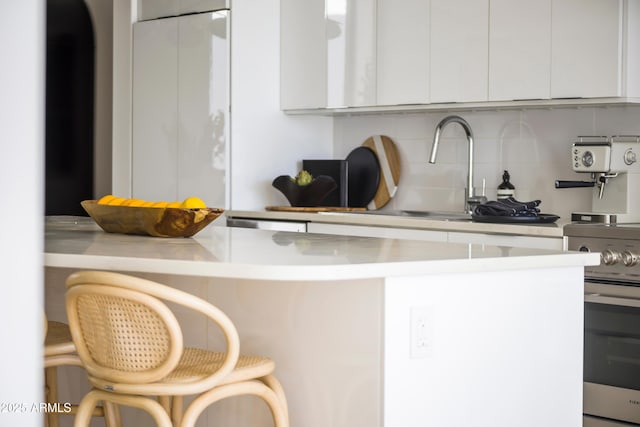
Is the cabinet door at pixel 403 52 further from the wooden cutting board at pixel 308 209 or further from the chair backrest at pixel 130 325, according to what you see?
the chair backrest at pixel 130 325

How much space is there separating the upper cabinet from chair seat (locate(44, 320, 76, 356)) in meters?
2.37

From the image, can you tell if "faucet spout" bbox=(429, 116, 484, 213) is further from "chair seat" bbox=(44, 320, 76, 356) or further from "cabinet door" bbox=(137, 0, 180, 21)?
"chair seat" bbox=(44, 320, 76, 356)

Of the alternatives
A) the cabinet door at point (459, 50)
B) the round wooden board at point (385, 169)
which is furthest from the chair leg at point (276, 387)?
the round wooden board at point (385, 169)

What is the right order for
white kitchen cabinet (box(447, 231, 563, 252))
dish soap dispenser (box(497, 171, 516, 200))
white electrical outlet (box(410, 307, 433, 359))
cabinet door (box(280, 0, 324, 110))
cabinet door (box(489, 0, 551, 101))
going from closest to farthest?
1. white electrical outlet (box(410, 307, 433, 359))
2. white kitchen cabinet (box(447, 231, 563, 252))
3. cabinet door (box(489, 0, 551, 101))
4. dish soap dispenser (box(497, 171, 516, 200))
5. cabinet door (box(280, 0, 324, 110))

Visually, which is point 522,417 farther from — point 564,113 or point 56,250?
point 564,113

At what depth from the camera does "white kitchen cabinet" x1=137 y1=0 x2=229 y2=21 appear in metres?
4.86

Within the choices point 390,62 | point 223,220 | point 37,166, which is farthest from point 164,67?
point 37,166

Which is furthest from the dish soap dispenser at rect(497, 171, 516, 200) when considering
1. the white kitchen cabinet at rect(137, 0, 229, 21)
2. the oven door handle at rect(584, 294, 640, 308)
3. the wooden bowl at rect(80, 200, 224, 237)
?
the wooden bowl at rect(80, 200, 224, 237)

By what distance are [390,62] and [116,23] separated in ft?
5.78

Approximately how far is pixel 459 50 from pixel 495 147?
0.56 m

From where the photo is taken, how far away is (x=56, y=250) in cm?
231

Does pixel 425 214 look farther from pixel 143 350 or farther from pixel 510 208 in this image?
pixel 143 350

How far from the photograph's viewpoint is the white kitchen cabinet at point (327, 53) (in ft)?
15.3

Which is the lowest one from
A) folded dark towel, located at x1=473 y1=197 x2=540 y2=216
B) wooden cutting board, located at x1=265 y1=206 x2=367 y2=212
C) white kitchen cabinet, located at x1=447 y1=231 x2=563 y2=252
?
white kitchen cabinet, located at x1=447 y1=231 x2=563 y2=252
